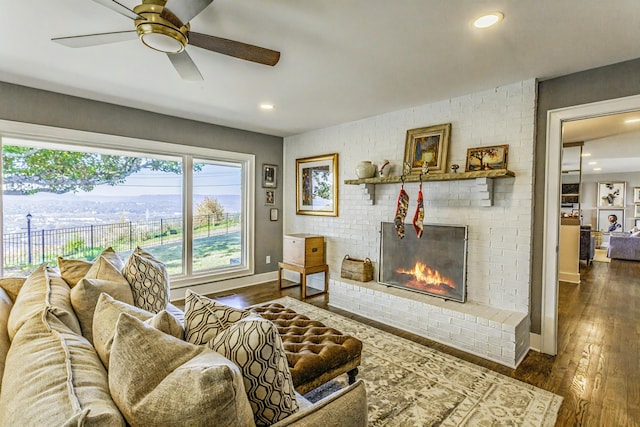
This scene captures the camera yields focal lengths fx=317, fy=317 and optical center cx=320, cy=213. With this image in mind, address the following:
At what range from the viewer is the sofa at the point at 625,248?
7.30 meters

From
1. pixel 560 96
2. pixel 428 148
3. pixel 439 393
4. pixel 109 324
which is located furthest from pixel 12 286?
pixel 560 96

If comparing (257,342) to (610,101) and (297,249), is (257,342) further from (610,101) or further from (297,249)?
(297,249)

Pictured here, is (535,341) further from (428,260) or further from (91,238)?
(91,238)

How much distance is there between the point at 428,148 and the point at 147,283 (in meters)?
3.00

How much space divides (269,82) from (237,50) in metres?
1.02

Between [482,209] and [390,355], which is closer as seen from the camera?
[390,355]

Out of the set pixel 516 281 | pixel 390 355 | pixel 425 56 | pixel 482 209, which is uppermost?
pixel 425 56

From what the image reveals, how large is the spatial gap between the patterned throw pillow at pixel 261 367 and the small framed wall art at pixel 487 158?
111 inches

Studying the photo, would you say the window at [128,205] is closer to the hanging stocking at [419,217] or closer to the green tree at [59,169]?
the green tree at [59,169]

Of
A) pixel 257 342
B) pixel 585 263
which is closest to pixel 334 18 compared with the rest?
pixel 257 342

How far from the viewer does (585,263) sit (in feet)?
23.0

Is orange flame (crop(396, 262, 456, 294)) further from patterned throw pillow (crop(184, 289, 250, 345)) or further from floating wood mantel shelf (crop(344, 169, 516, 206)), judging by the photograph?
patterned throw pillow (crop(184, 289, 250, 345))

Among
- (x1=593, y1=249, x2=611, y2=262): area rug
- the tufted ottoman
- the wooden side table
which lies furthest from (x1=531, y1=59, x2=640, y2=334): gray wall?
(x1=593, y1=249, x2=611, y2=262): area rug

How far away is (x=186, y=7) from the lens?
1524mm
